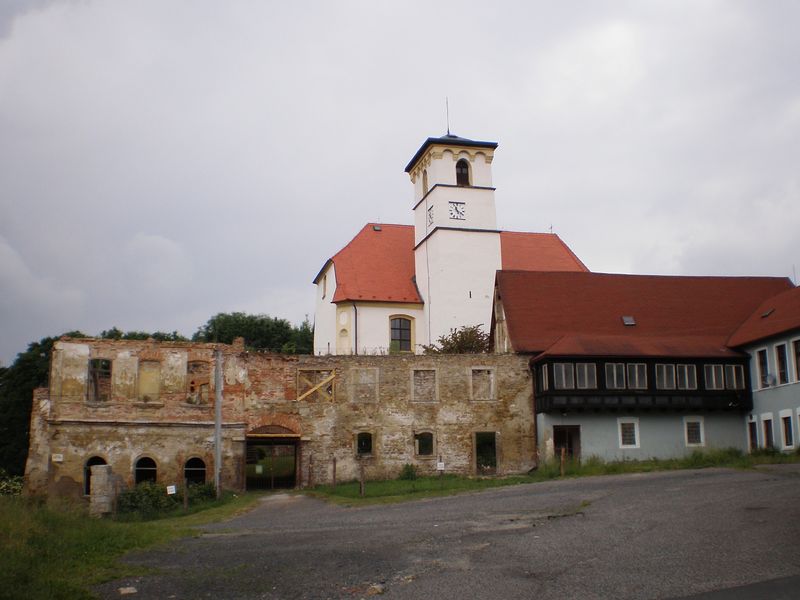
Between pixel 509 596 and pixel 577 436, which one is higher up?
pixel 577 436

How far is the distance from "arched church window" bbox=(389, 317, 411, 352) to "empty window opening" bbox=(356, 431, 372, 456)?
1342cm

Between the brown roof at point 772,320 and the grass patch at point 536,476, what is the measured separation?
191 inches

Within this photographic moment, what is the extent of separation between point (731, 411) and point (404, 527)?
2216 cm

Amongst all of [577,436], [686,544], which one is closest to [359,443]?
[577,436]

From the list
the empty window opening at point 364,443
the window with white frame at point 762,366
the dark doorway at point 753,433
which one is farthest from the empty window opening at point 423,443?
the window with white frame at point 762,366

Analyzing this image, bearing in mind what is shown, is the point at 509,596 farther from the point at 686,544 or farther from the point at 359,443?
the point at 359,443

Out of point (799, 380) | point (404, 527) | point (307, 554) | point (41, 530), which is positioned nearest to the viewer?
point (307, 554)

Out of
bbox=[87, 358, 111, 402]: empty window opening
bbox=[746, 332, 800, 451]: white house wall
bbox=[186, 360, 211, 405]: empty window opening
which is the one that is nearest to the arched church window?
bbox=[186, 360, 211, 405]: empty window opening

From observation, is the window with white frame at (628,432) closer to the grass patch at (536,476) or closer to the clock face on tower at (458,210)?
the grass patch at (536,476)

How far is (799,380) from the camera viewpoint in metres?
34.6

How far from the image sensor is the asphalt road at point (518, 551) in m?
14.0

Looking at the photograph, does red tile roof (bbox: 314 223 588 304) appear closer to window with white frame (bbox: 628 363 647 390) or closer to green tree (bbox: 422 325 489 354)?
green tree (bbox: 422 325 489 354)

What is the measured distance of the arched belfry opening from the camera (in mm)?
36844

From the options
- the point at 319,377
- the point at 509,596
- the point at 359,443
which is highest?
the point at 319,377
